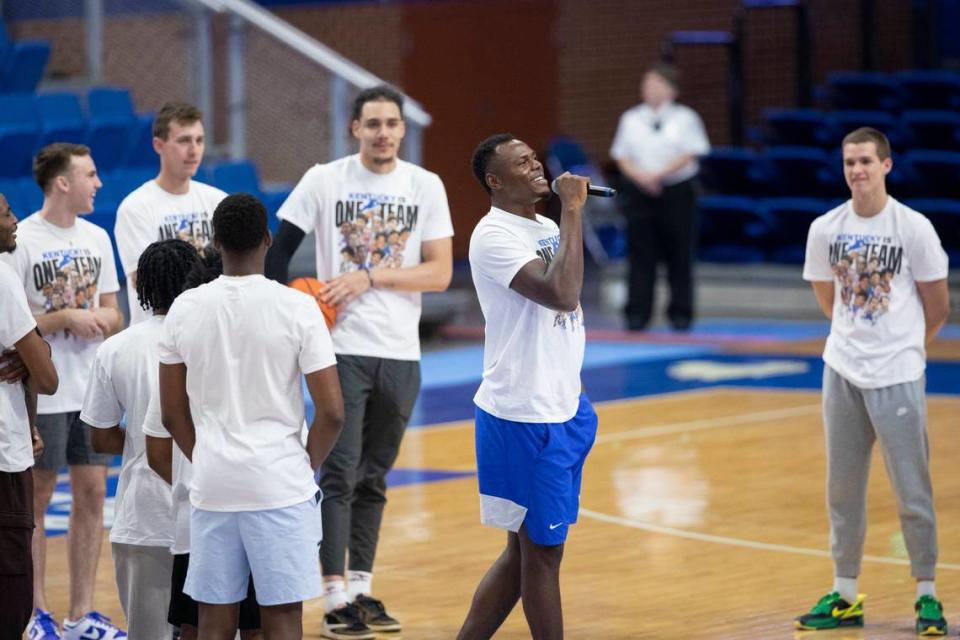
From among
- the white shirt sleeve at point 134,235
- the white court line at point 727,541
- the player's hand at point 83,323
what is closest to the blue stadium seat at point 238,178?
the white court line at point 727,541

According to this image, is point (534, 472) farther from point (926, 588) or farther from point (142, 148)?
point (142, 148)

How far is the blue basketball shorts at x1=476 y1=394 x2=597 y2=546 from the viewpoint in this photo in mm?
5527

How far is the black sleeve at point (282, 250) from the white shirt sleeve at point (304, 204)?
2cm

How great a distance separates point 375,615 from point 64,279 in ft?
5.71

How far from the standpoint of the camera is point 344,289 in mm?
6758

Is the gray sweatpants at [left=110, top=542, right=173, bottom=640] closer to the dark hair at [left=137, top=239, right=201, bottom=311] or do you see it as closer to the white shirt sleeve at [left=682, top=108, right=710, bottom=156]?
the dark hair at [left=137, top=239, right=201, bottom=311]

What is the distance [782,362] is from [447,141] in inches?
312

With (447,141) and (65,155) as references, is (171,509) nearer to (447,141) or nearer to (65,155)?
(65,155)

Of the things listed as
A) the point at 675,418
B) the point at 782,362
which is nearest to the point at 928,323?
the point at 675,418

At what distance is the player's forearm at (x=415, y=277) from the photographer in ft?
22.4

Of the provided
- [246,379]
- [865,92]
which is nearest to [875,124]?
[865,92]

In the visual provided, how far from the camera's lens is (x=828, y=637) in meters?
6.45

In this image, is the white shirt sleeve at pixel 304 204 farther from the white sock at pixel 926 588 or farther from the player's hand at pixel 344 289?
the white sock at pixel 926 588

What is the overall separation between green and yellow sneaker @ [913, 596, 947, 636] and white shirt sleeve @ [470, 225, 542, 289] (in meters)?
2.14
